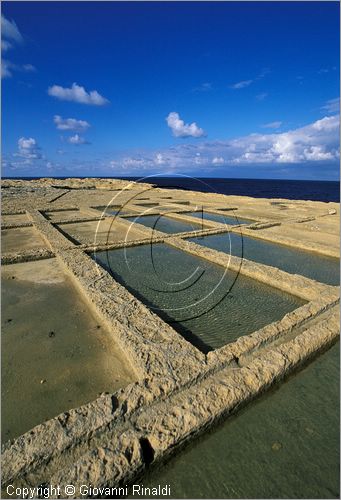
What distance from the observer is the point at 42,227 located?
1005 cm

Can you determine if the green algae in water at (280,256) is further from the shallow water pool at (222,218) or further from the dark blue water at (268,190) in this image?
the dark blue water at (268,190)

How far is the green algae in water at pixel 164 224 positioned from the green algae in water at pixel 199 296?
362 centimetres

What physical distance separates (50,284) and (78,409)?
11.7 ft

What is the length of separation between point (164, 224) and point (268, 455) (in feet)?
33.5

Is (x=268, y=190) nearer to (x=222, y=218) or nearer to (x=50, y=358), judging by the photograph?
(x=222, y=218)

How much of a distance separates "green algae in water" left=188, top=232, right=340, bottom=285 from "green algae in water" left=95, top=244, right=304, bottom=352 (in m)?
1.43

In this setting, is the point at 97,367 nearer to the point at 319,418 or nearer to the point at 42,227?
the point at 319,418

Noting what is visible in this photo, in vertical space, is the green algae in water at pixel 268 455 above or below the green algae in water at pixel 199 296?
below

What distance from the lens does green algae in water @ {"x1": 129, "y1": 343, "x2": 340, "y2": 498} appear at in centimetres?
229

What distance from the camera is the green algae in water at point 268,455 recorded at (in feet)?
7.52

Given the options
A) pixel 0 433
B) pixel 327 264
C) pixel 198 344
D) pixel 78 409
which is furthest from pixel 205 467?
pixel 327 264
